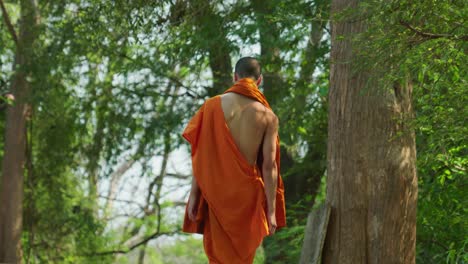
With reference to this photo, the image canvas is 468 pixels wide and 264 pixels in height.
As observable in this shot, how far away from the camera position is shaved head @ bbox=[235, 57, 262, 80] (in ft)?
19.4

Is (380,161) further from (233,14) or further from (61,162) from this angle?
(61,162)

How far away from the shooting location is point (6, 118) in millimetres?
14531

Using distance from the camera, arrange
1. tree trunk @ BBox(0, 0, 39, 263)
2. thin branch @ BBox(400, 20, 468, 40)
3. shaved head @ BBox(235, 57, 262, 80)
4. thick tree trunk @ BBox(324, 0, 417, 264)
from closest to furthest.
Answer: thin branch @ BBox(400, 20, 468, 40) < shaved head @ BBox(235, 57, 262, 80) < thick tree trunk @ BBox(324, 0, 417, 264) < tree trunk @ BBox(0, 0, 39, 263)

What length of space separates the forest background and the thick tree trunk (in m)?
0.21

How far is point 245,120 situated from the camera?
597 cm

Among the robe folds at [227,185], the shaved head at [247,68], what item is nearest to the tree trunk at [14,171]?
the robe folds at [227,185]

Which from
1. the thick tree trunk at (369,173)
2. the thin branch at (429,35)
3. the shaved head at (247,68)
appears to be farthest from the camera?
the thick tree trunk at (369,173)

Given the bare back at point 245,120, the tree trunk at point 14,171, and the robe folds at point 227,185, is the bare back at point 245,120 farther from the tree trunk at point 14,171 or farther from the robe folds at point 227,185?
the tree trunk at point 14,171

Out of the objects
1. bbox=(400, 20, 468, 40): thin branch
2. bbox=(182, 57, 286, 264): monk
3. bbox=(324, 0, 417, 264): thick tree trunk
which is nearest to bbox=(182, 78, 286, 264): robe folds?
bbox=(182, 57, 286, 264): monk

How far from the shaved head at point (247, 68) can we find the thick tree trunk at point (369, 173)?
674mm

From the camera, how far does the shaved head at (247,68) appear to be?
233 inches

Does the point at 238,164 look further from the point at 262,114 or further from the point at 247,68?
the point at 247,68

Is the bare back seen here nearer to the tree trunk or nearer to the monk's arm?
the monk's arm

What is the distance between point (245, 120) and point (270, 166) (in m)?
0.31
